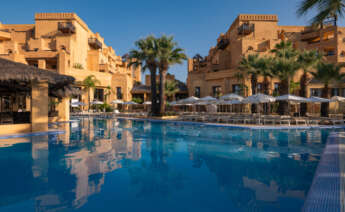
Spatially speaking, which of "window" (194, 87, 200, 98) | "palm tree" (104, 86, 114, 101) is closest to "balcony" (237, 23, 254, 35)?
"window" (194, 87, 200, 98)

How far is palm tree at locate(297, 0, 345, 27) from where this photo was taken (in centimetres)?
415

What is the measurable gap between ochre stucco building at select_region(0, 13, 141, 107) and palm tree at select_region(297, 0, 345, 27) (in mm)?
28115

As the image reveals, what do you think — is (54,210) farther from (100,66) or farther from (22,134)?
(100,66)

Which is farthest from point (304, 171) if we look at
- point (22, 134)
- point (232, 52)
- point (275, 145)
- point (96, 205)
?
point (232, 52)

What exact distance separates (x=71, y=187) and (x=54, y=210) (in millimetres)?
920

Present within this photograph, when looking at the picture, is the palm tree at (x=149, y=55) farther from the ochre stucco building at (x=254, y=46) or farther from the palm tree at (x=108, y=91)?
the palm tree at (x=108, y=91)

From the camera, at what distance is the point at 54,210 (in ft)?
11.0

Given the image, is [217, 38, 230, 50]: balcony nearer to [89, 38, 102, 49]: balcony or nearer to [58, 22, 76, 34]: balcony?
[89, 38, 102, 49]: balcony

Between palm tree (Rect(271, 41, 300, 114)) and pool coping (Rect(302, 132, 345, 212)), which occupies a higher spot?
palm tree (Rect(271, 41, 300, 114))

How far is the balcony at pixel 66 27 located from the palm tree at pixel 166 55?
18.8 metres

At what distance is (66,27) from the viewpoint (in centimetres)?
3028

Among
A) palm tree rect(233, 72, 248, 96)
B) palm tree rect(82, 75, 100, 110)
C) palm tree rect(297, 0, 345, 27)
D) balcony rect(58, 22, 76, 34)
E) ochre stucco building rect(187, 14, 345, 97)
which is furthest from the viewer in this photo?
balcony rect(58, 22, 76, 34)

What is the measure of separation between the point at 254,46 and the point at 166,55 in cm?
1626

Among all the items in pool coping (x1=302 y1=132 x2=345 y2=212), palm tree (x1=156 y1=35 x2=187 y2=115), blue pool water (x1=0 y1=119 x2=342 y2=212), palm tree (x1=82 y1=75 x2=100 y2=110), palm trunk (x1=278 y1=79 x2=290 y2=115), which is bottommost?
blue pool water (x1=0 y1=119 x2=342 y2=212)
